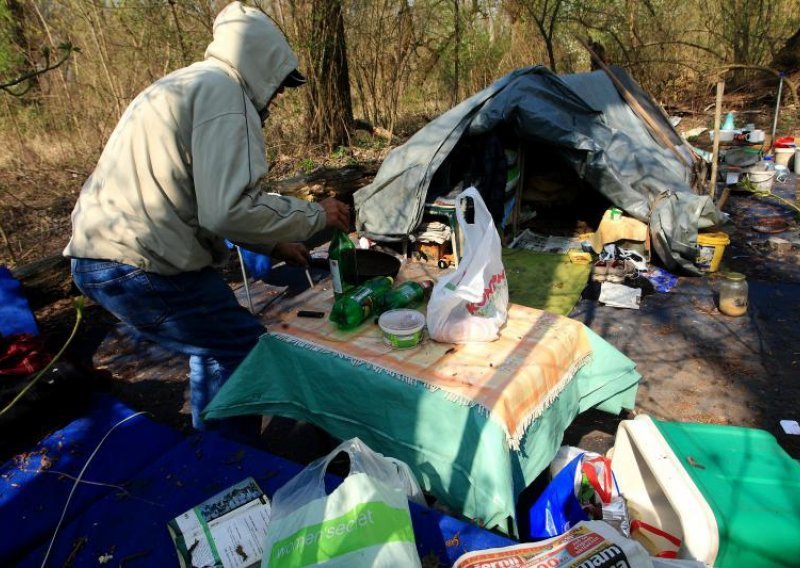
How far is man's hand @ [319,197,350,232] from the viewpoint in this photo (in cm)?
194

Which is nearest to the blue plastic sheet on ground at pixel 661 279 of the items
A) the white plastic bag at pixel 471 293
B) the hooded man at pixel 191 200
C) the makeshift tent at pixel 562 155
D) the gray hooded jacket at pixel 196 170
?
the makeshift tent at pixel 562 155

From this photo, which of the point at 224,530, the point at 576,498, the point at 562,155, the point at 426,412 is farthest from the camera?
the point at 562,155

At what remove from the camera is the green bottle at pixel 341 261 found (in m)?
2.00

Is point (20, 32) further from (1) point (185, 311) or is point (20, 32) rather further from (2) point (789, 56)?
(2) point (789, 56)

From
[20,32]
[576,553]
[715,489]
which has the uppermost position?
[20,32]

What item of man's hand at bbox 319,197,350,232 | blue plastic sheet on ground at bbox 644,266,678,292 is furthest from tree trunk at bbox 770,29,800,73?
man's hand at bbox 319,197,350,232

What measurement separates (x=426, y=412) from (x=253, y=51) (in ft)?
4.82

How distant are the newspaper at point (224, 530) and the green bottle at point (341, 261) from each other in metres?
0.85

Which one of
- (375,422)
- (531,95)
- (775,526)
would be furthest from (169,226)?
(531,95)

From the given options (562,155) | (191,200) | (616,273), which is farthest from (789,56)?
(191,200)

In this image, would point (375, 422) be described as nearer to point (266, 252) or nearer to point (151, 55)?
point (266, 252)

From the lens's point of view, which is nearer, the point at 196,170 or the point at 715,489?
the point at 715,489

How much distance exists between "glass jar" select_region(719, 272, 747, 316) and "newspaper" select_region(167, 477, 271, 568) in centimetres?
364

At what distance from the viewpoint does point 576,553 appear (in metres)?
1.12
